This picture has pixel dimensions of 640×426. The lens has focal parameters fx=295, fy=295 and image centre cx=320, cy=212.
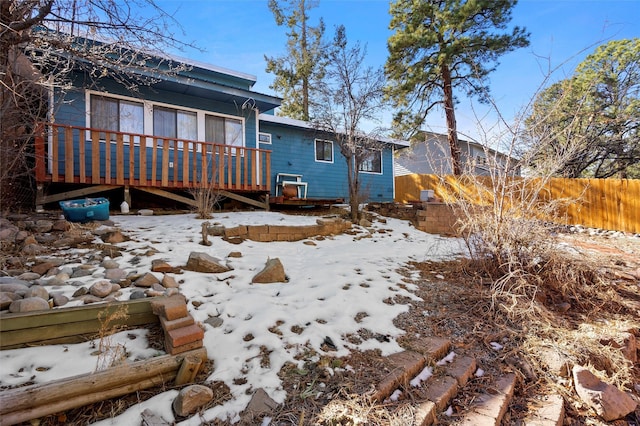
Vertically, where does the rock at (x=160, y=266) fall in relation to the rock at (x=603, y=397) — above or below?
above

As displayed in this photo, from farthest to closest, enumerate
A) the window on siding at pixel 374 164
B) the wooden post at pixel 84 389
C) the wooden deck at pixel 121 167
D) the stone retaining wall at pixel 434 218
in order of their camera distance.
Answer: the window on siding at pixel 374 164
the stone retaining wall at pixel 434 218
the wooden deck at pixel 121 167
the wooden post at pixel 84 389

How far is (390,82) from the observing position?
10328mm

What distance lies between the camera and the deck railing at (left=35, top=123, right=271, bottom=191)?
516 centimetres

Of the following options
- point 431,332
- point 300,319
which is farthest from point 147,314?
point 431,332

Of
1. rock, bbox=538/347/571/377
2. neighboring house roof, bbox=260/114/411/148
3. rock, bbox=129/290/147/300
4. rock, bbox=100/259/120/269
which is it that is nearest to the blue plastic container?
rock, bbox=100/259/120/269

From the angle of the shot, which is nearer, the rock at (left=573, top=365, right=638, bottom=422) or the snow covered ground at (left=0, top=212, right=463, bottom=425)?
the snow covered ground at (left=0, top=212, right=463, bottom=425)

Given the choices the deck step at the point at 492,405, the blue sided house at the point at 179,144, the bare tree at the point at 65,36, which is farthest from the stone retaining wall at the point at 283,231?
the deck step at the point at 492,405

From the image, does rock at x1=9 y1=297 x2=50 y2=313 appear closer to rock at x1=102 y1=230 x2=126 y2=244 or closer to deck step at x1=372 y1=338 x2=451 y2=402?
rock at x1=102 y1=230 x2=126 y2=244

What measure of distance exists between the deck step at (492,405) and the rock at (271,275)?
191cm

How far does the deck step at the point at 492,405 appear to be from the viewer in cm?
156

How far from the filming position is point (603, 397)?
182cm

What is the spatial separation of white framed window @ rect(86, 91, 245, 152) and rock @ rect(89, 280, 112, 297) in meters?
4.83

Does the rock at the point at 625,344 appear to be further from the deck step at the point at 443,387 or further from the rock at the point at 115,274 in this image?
A: the rock at the point at 115,274

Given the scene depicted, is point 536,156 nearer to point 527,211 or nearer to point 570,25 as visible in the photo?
point 527,211
